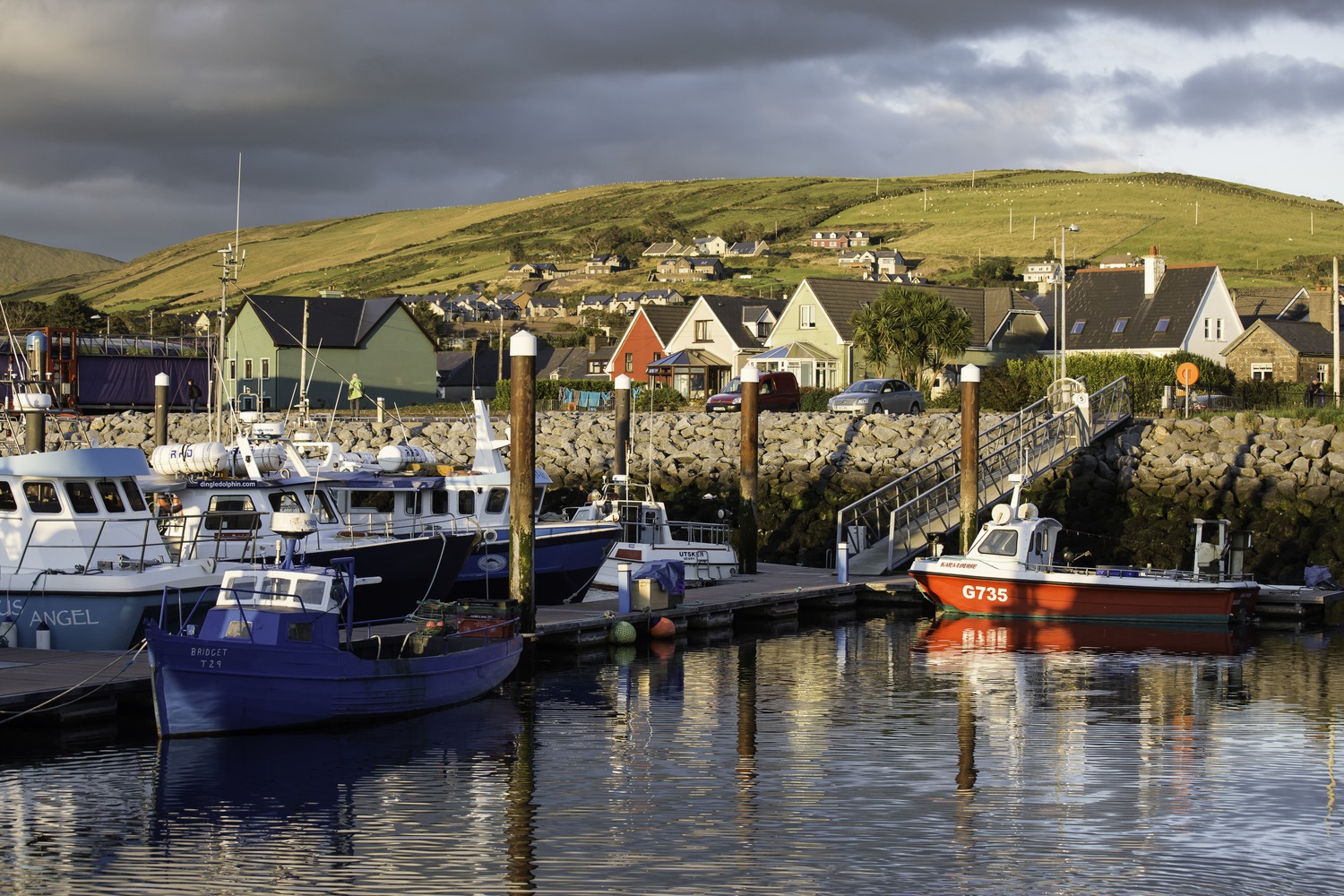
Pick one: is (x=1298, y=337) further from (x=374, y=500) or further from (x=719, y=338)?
(x=374, y=500)

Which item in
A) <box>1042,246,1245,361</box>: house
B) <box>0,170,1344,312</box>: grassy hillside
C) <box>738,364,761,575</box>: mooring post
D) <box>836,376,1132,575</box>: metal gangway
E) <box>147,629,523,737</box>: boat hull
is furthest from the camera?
<box>0,170,1344,312</box>: grassy hillside

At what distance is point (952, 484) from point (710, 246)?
145254mm

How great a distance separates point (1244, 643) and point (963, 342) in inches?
1262

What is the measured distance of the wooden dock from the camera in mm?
17672

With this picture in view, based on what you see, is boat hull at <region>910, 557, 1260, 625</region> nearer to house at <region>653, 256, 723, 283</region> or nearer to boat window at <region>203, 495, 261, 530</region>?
boat window at <region>203, 495, 261, 530</region>

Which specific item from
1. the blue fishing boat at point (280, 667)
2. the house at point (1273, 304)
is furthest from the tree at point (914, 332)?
the blue fishing boat at point (280, 667)

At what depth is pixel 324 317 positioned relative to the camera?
225 ft

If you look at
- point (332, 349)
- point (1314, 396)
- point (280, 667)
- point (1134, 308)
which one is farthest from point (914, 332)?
point (280, 667)

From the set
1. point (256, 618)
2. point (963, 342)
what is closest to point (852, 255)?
point (963, 342)

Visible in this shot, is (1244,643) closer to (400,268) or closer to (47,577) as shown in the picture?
(47,577)

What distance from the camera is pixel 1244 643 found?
26.5 m

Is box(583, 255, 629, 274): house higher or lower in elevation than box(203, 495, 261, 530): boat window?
higher

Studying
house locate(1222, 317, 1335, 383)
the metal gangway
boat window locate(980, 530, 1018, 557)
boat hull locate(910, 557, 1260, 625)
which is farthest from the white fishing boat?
house locate(1222, 317, 1335, 383)

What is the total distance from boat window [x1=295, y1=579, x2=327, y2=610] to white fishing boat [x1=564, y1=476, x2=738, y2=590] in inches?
437
